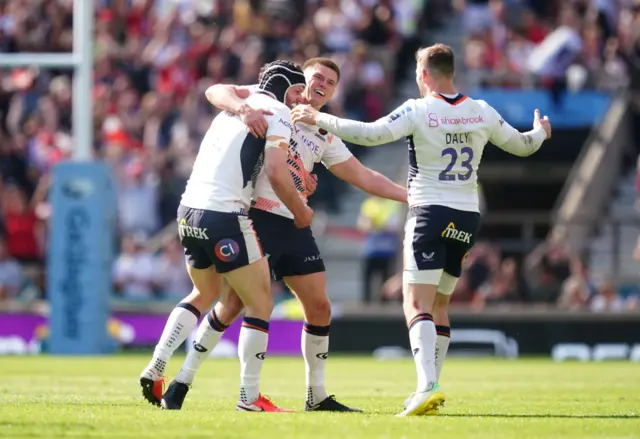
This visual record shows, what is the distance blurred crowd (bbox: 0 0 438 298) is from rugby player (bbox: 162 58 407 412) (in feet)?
39.0

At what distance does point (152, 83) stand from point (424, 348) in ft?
56.9

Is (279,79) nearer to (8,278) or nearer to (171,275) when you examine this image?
(171,275)

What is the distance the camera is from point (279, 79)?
922 cm

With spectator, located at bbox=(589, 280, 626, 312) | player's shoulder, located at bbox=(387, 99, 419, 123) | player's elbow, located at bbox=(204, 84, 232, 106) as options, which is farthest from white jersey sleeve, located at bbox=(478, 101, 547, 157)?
spectator, located at bbox=(589, 280, 626, 312)

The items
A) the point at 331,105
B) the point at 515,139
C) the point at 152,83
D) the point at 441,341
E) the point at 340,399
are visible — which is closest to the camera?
the point at 515,139

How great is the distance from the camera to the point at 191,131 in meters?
23.7

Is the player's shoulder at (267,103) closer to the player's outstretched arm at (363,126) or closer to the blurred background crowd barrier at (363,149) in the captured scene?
the player's outstretched arm at (363,126)

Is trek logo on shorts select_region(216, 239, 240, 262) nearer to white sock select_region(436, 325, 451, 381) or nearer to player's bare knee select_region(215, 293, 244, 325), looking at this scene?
player's bare knee select_region(215, 293, 244, 325)

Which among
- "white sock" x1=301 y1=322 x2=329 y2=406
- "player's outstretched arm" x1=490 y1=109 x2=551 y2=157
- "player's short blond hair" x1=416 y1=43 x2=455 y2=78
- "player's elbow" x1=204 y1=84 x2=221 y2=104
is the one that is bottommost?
"white sock" x1=301 y1=322 x2=329 y2=406

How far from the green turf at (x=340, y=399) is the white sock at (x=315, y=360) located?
21.5 inches

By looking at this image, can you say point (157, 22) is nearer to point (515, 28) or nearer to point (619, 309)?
point (515, 28)

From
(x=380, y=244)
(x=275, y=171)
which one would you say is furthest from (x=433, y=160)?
(x=380, y=244)

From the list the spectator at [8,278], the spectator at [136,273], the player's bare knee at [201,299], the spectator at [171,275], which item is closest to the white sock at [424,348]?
the player's bare knee at [201,299]

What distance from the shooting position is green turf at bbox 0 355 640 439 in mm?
7465
